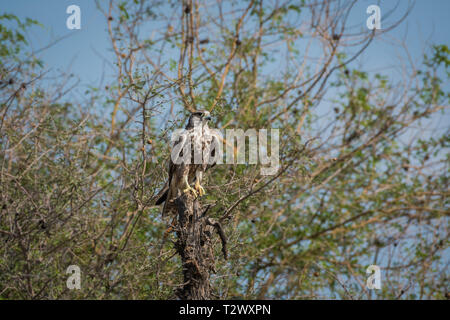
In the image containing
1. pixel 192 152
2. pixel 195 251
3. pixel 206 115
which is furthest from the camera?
pixel 192 152

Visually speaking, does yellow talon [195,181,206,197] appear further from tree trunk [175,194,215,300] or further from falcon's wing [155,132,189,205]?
tree trunk [175,194,215,300]

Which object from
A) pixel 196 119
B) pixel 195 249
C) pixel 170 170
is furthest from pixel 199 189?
pixel 195 249

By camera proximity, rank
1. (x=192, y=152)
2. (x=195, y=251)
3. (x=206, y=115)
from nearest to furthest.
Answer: (x=195, y=251) < (x=206, y=115) < (x=192, y=152)

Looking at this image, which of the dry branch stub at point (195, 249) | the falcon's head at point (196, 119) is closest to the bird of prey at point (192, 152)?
the falcon's head at point (196, 119)

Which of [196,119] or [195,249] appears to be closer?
[195,249]

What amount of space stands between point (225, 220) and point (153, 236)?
3504mm

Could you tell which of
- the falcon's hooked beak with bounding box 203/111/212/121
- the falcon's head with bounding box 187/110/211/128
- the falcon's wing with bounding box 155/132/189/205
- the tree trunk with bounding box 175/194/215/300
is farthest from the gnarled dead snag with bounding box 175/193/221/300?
the falcon's head with bounding box 187/110/211/128

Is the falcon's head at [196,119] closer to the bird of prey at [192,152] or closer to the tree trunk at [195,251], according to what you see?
the bird of prey at [192,152]

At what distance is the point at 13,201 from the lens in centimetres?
607

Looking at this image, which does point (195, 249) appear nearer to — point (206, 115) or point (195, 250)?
point (195, 250)

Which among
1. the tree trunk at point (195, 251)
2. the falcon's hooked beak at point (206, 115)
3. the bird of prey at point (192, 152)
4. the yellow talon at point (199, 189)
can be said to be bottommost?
the tree trunk at point (195, 251)

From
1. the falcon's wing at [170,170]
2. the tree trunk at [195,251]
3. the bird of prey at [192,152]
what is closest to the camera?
the tree trunk at [195,251]
